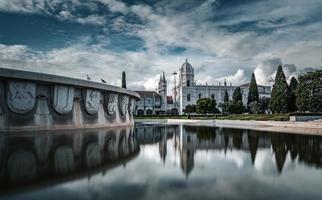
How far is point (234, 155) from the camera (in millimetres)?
12406

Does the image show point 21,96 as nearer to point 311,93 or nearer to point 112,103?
point 112,103

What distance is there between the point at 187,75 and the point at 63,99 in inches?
3193

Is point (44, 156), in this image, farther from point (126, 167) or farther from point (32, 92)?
point (32, 92)

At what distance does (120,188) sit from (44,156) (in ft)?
16.1

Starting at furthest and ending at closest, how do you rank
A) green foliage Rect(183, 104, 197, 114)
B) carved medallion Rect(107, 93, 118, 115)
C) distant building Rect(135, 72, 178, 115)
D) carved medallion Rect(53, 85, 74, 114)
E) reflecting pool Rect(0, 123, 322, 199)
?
distant building Rect(135, 72, 178, 115) → green foliage Rect(183, 104, 197, 114) → carved medallion Rect(107, 93, 118, 115) → carved medallion Rect(53, 85, 74, 114) → reflecting pool Rect(0, 123, 322, 199)

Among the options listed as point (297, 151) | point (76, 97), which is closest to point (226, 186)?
point (297, 151)

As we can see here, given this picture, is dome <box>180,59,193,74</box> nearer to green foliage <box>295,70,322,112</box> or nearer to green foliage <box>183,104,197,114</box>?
green foliage <box>183,104,197,114</box>

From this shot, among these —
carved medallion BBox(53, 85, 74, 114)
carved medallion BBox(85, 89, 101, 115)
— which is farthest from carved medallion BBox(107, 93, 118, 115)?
carved medallion BBox(53, 85, 74, 114)

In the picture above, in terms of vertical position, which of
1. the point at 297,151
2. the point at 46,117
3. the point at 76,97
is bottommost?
the point at 297,151

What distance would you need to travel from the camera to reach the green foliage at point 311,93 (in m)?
41.4

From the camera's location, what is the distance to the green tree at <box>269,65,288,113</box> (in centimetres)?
4956

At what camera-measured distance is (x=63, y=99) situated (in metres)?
24.1

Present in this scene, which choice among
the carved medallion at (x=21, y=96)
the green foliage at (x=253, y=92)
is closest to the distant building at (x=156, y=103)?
the green foliage at (x=253, y=92)

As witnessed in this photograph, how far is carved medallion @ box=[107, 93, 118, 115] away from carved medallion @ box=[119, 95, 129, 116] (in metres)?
1.71
